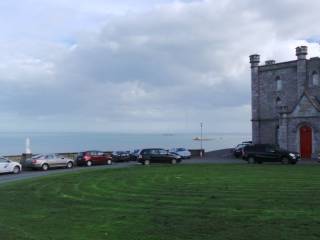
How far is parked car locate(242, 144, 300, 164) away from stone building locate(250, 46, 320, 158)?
697 centimetres

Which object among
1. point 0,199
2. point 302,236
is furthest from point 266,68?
point 302,236

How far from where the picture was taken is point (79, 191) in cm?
2058

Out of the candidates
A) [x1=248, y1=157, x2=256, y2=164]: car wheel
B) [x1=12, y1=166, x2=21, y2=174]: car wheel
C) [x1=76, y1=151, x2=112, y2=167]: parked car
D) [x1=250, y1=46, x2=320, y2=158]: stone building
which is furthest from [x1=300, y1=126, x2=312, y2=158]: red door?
[x1=12, y1=166, x2=21, y2=174]: car wheel

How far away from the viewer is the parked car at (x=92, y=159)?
47594 mm

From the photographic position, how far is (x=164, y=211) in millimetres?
14430

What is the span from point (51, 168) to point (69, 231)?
32606mm

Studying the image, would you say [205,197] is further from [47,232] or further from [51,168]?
[51,168]

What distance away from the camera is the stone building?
50562 mm

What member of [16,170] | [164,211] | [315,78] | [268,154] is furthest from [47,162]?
[315,78]

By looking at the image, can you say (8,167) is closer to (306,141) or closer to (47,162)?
(47,162)

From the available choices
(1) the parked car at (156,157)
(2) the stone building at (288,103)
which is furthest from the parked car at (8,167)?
(2) the stone building at (288,103)

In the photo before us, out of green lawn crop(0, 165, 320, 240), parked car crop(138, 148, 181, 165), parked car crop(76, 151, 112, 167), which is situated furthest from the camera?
parked car crop(76, 151, 112, 167)

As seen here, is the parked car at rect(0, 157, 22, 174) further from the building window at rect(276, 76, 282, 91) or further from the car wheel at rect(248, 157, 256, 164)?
the building window at rect(276, 76, 282, 91)

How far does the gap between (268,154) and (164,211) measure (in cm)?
3090
